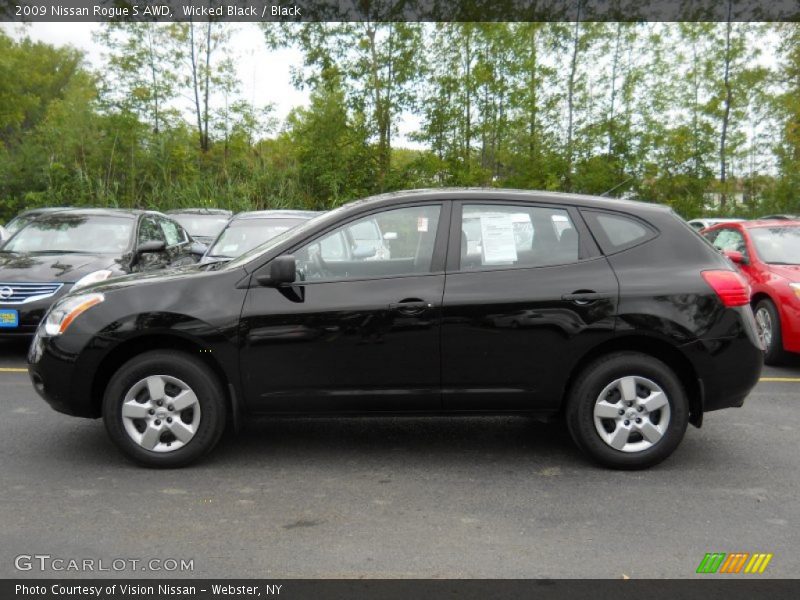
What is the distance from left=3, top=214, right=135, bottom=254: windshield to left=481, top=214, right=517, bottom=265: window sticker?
5.76m

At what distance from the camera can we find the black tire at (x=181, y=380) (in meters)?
4.74

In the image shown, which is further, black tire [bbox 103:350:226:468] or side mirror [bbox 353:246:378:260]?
side mirror [bbox 353:246:378:260]

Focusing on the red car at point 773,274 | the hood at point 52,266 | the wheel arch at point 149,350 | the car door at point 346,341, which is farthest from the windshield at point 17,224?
the red car at point 773,274

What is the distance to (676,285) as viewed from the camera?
4832mm

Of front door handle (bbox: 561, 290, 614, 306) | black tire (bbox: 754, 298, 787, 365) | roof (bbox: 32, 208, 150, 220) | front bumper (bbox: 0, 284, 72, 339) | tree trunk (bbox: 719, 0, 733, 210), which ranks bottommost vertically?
black tire (bbox: 754, 298, 787, 365)

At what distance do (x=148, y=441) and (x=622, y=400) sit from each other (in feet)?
9.54

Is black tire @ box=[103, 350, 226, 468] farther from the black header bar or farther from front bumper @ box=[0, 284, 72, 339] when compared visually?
the black header bar

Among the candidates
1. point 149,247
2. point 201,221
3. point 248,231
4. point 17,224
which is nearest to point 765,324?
point 248,231

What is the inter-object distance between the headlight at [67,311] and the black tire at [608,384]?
10.00ft

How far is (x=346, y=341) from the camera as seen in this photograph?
476 centimetres

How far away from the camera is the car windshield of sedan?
29.1ft

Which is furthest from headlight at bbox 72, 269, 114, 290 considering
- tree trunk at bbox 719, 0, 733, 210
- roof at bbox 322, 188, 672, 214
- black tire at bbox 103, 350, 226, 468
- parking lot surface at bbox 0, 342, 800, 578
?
tree trunk at bbox 719, 0, 733, 210

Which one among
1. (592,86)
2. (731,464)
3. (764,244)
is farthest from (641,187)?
(731,464)

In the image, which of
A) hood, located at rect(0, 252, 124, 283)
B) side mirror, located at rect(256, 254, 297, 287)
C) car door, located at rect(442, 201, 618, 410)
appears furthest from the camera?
hood, located at rect(0, 252, 124, 283)
